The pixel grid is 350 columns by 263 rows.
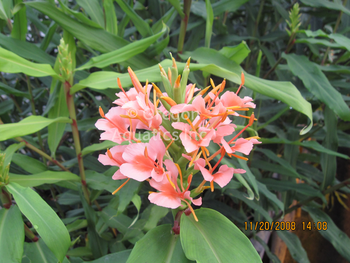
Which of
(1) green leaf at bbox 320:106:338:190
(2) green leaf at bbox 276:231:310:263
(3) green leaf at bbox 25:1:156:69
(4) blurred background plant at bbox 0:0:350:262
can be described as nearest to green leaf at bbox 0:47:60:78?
(4) blurred background plant at bbox 0:0:350:262

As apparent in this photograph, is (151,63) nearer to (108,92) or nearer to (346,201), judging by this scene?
(108,92)

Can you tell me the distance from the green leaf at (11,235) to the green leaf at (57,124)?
0.20 metres

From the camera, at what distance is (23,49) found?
0.57 metres

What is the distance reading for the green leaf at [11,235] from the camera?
364 millimetres

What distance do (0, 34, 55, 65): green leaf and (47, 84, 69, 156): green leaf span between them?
10 cm

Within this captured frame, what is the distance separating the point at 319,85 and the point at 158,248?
0.59 m

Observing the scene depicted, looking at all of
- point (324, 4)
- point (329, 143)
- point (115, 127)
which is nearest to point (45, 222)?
point (115, 127)

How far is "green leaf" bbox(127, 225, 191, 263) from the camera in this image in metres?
0.31

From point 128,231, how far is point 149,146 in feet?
1.28

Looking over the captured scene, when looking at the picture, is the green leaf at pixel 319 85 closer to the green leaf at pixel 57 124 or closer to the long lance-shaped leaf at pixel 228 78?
the long lance-shaped leaf at pixel 228 78

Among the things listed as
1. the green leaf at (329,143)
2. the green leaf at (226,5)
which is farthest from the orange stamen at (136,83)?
the green leaf at (329,143)

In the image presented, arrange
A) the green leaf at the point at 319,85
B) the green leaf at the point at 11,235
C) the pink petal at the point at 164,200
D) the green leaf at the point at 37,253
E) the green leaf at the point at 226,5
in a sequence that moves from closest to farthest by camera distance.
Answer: the pink petal at the point at 164,200
the green leaf at the point at 11,235
the green leaf at the point at 37,253
the green leaf at the point at 319,85
the green leaf at the point at 226,5

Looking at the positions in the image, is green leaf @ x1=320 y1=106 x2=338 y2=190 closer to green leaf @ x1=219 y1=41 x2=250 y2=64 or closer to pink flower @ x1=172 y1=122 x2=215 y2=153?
green leaf @ x1=219 y1=41 x2=250 y2=64

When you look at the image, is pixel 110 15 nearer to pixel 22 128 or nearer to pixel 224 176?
pixel 22 128
